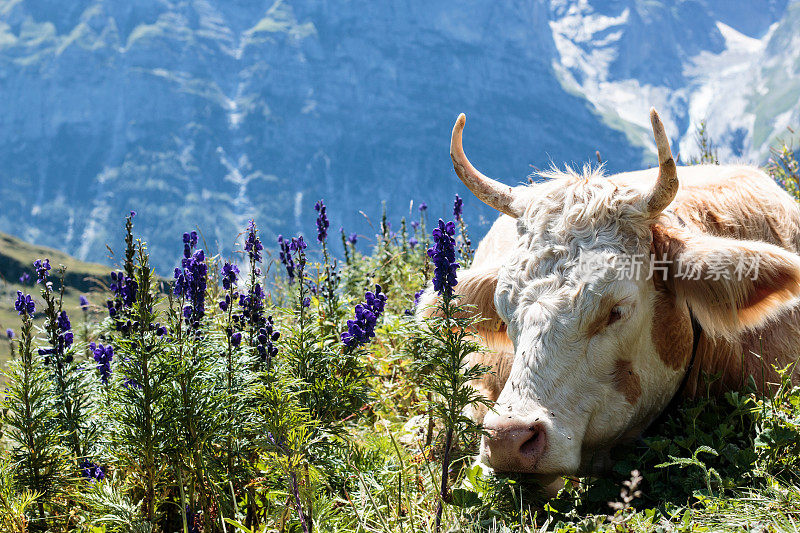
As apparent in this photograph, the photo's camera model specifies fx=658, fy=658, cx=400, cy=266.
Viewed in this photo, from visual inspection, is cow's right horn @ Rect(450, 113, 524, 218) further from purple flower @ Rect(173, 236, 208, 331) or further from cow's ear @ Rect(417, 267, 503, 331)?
purple flower @ Rect(173, 236, 208, 331)

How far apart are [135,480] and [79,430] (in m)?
0.50

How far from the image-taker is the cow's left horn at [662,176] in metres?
2.98

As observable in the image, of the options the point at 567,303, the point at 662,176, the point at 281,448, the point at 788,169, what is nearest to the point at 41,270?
the point at 281,448

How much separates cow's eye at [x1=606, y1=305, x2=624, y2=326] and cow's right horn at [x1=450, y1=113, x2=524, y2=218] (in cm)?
85

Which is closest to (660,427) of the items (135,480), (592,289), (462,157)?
(592,289)

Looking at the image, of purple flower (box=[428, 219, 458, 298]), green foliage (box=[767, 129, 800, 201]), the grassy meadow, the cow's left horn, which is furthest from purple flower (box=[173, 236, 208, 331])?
green foliage (box=[767, 129, 800, 201])

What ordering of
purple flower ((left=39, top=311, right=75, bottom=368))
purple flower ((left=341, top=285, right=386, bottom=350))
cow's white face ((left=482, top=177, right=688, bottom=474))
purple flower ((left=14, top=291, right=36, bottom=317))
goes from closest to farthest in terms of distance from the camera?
cow's white face ((left=482, top=177, right=688, bottom=474))
purple flower ((left=39, top=311, right=75, bottom=368))
purple flower ((left=14, top=291, right=36, bottom=317))
purple flower ((left=341, top=285, right=386, bottom=350))

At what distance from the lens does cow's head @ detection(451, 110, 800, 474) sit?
291 centimetres

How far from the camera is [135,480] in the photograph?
9.26ft

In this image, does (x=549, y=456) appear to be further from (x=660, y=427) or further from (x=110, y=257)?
(x=110, y=257)

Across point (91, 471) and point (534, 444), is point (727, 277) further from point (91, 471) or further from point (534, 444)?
point (91, 471)

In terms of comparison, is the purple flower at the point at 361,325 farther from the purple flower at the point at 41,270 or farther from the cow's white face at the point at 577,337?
the purple flower at the point at 41,270

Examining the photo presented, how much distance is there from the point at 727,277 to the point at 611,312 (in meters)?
0.57

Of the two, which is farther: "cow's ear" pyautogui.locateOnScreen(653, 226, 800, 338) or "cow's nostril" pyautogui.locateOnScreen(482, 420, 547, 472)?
"cow's ear" pyautogui.locateOnScreen(653, 226, 800, 338)
